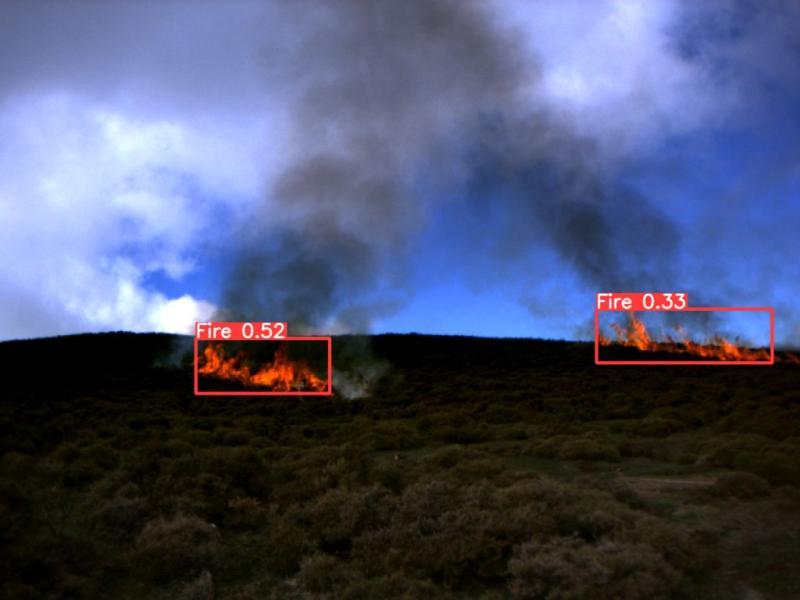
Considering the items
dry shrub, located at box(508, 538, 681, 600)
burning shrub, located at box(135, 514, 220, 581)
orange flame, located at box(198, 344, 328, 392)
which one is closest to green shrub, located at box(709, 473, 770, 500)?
dry shrub, located at box(508, 538, 681, 600)

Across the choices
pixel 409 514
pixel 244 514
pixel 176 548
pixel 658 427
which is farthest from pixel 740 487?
pixel 658 427

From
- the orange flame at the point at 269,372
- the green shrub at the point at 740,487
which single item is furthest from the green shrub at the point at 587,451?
the orange flame at the point at 269,372

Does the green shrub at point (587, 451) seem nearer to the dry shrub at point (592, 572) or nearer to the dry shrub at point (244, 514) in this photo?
the dry shrub at point (244, 514)

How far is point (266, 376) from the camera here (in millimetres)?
43062

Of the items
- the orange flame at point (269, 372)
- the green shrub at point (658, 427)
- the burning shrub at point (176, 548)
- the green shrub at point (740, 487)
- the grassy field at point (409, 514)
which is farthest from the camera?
the orange flame at point (269, 372)

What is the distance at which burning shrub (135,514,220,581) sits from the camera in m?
8.98

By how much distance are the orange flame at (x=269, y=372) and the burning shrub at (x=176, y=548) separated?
3109 cm

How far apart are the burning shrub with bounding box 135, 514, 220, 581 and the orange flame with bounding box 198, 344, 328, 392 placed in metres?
31.1

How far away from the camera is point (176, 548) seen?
925 centimetres

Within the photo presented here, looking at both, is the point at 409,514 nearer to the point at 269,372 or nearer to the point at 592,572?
the point at 592,572

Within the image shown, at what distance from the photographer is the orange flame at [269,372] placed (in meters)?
41.8

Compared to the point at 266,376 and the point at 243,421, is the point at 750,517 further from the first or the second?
the point at 266,376

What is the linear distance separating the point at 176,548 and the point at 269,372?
34.9 metres

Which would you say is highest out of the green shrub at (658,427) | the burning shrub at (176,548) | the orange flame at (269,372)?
the orange flame at (269,372)
